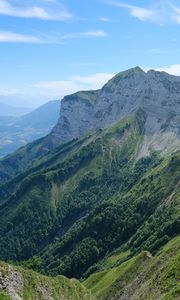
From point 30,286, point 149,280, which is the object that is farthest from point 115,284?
point 30,286

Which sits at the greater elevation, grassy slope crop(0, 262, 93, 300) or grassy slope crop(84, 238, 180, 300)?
grassy slope crop(0, 262, 93, 300)

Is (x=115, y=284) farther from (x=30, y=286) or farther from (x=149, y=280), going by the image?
(x=30, y=286)

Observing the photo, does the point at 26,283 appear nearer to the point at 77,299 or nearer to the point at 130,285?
the point at 77,299

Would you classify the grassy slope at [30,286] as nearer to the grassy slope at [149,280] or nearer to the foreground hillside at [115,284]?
the foreground hillside at [115,284]

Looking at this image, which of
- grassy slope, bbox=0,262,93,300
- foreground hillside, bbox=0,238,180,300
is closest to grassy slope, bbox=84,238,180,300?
foreground hillside, bbox=0,238,180,300

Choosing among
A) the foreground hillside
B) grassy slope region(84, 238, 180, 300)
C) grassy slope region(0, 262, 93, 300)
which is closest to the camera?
grassy slope region(0, 262, 93, 300)

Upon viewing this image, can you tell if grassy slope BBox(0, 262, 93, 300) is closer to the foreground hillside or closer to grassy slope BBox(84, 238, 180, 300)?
the foreground hillside

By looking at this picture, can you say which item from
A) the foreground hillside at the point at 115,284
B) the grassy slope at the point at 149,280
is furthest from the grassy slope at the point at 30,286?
the grassy slope at the point at 149,280

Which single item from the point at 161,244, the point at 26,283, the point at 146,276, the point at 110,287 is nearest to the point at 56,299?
the point at 26,283
